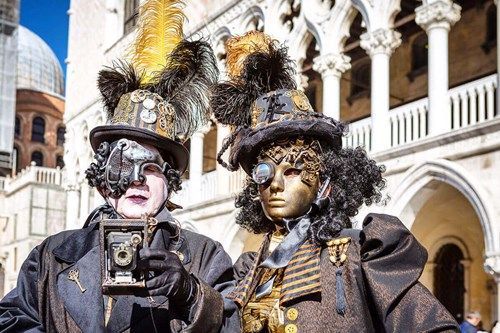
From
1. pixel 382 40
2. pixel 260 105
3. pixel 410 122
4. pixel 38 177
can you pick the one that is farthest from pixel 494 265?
pixel 38 177

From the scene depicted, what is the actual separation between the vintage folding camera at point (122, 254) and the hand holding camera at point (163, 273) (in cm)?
2

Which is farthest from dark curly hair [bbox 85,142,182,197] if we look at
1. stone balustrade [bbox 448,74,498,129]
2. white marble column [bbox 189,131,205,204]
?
white marble column [bbox 189,131,205,204]

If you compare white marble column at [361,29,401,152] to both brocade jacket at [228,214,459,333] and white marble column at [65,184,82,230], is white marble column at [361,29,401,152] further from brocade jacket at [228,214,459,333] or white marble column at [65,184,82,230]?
white marble column at [65,184,82,230]

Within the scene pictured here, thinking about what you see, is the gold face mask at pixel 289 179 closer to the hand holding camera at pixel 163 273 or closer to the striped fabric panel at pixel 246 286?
the striped fabric panel at pixel 246 286

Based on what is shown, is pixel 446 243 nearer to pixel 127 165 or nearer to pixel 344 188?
pixel 344 188

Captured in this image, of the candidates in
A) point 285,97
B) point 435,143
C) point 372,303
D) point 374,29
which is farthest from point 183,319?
point 374,29

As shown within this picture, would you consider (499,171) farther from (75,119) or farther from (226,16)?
(75,119)

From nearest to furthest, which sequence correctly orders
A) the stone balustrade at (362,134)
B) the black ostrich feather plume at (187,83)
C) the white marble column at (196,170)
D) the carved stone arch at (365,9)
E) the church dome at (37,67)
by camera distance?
Result: 1. the black ostrich feather plume at (187,83)
2. the carved stone arch at (365,9)
3. the stone balustrade at (362,134)
4. the white marble column at (196,170)
5. the church dome at (37,67)

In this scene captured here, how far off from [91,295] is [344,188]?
0.92 metres

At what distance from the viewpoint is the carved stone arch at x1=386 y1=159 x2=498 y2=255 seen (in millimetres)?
8812

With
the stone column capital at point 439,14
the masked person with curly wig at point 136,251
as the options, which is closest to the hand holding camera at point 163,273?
the masked person with curly wig at point 136,251

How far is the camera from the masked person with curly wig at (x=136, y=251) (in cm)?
209

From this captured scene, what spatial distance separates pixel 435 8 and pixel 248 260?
7.54m

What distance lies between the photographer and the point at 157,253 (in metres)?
2.05
